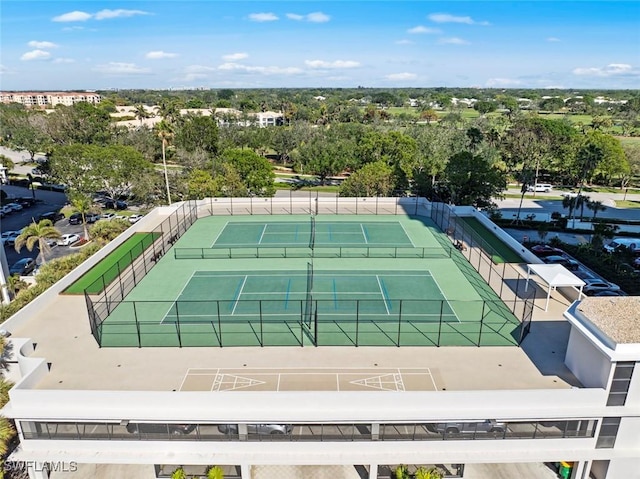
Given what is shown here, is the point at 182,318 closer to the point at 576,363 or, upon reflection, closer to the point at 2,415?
the point at 2,415

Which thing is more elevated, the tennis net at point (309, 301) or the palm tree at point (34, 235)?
the palm tree at point (34, 235)

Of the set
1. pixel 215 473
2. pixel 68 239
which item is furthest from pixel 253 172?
pixel 215 473

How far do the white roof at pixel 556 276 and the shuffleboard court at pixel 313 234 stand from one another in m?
13.4

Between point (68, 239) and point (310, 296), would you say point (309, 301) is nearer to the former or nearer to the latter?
point (310, 296)

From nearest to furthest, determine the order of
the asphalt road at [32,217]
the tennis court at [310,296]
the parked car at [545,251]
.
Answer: the tennis court at [310,296], the parked car at [545,251], the asphalt road at [32,217]

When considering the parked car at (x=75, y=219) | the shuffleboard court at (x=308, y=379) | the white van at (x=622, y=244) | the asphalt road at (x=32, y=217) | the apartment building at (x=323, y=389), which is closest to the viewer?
the apartment building at (x=323, y=389)

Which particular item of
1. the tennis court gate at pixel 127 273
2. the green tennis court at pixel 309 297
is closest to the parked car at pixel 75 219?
the tennis court gate at pixel 127 273

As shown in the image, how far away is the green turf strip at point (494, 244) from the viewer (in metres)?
32.2

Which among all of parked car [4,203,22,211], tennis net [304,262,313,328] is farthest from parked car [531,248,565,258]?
parked car [4,203,22,211]

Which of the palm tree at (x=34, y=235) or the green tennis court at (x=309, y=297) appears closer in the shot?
the green tennis court at (x=309, y=297)

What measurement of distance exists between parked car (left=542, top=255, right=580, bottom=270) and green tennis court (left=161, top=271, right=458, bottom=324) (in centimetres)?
1189

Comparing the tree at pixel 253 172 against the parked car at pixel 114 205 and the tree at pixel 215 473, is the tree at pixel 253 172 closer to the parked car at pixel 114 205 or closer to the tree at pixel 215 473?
the parked car at pixel 114 205

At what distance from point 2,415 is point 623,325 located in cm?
2185

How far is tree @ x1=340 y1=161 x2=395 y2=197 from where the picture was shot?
5241 cm
